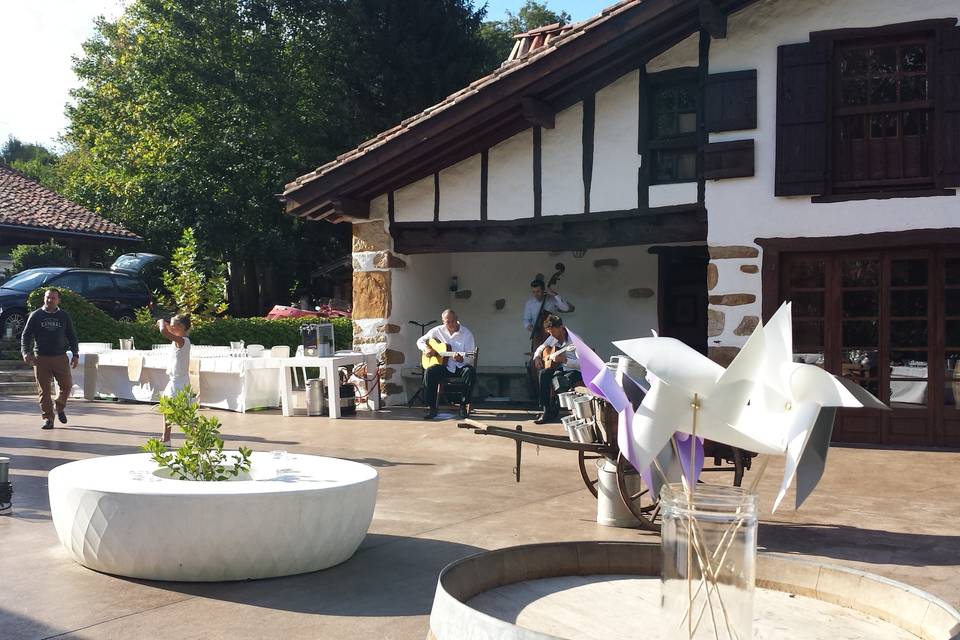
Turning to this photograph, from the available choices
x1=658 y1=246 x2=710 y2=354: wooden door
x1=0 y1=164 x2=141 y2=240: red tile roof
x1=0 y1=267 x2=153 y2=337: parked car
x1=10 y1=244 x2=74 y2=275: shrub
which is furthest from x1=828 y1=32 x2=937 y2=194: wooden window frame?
→ x1=10 y1=244 x2=74 y2=275: shrub

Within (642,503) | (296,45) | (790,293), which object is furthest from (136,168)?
Result: (642,503)

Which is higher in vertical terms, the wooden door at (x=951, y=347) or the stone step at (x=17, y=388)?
the wooden door at (x=951, y=347)

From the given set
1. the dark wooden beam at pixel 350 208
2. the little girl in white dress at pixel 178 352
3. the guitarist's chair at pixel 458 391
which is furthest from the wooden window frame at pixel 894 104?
the little girl in white dress at pixel 178 352

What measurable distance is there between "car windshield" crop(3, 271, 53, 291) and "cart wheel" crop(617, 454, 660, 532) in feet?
48.3

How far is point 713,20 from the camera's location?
30.9ft

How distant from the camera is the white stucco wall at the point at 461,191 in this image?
37.7 feet

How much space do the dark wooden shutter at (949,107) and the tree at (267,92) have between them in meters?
16.0

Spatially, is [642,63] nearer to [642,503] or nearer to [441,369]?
[441,369]

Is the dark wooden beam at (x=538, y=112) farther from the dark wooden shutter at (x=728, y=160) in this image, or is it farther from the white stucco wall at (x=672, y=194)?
the dark wooden shutter at (x=728, y=160)

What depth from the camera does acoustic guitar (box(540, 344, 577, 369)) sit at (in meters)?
10.5

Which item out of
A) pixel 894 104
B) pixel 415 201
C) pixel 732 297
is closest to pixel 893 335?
pixel 732 297

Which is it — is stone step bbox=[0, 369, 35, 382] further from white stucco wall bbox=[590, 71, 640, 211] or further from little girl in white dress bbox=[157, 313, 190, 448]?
white stucco wall bbox=[590, 71, 640, 211]

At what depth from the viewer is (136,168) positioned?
27.8 meters

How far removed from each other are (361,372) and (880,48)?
6960 mm
